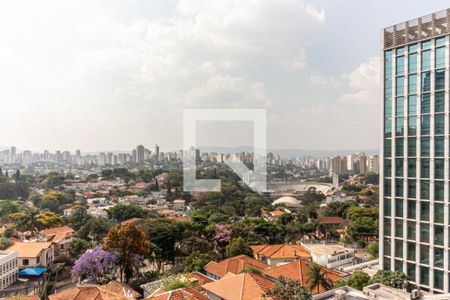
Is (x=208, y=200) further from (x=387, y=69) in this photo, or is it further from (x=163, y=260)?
(x=387, y=69)

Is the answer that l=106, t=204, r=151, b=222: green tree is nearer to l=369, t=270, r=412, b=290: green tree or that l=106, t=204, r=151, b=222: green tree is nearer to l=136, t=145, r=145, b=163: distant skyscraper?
l=369, t=270, r=412, b=290: green tree

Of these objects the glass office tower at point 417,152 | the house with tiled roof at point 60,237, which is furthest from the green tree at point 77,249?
A: the glass office tower at point 417,152

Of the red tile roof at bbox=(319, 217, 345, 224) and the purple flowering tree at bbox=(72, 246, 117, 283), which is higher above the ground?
the purple flowering tree at bbox=(72, 246, 117, 283)

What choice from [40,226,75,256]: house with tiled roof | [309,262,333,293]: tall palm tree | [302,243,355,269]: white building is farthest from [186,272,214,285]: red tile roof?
[40,226,75,256]: house with tiled roof

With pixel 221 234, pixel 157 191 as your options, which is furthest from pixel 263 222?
pixel 157 191

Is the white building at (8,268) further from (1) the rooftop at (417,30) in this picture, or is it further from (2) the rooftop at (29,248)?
(1) the rooftop at (417,30)

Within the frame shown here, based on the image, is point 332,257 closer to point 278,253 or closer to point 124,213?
point 278,253
